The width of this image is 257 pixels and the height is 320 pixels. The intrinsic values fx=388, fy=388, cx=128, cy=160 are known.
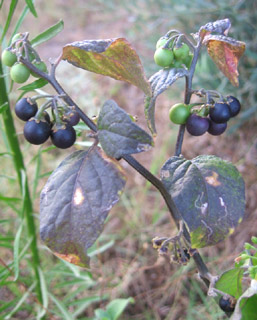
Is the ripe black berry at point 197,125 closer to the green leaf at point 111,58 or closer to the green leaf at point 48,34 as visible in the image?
the green leaf at point 111,58

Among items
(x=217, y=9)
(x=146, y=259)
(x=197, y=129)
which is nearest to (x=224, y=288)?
(x=197, y=129)

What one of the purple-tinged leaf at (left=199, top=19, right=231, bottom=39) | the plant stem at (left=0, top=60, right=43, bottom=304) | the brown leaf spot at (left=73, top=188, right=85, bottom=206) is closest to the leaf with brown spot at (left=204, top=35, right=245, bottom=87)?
the purple-tinged leaf at (left=199, top=19, right=231, bottom=39)

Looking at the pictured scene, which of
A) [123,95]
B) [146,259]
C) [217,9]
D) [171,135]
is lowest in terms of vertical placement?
[146,259]

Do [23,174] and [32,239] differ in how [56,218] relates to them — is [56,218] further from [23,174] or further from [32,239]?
[32,239]

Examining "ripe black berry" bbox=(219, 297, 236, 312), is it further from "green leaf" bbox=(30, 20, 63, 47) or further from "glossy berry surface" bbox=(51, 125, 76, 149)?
"green leaf" bbox=(30, 20, 63, 47)

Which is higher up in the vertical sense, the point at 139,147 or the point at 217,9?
the point at 217,9

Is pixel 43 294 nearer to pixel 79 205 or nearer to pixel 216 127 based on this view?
pixel 79 205
